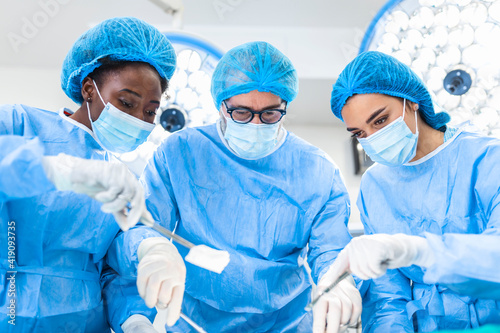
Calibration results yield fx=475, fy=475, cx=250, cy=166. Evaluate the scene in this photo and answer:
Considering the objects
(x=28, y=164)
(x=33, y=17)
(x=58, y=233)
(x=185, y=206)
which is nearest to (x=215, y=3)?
(x=33, y=17)

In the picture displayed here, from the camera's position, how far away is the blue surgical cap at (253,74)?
1.70 meters

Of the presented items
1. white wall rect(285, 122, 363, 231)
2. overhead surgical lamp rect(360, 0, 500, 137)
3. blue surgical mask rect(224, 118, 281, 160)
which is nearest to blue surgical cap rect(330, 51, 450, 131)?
blue surgical mask rect(224, 118, 281, 160)

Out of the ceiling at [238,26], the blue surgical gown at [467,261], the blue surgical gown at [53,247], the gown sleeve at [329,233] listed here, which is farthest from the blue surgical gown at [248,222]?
the ceiling at [238,26]

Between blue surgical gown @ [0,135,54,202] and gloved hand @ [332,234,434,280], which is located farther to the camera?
gloved hand @ [332,234,434,280]

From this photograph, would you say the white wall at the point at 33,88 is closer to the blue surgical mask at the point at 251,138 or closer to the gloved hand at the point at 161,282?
the blue surgical mask at the point at 251,138

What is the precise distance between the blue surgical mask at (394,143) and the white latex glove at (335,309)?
498mm

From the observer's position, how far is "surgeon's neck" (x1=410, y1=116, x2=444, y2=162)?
1.72 meters

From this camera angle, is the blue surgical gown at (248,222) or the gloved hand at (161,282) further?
the blue surgical gown at (248,222)

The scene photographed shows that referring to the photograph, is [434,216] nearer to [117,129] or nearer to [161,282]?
[161,282]

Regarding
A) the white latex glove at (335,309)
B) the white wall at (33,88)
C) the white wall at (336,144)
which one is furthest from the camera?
the white wall at (336,144)

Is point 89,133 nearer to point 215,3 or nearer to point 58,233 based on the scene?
point 58,233

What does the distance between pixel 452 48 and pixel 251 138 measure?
1103 mm

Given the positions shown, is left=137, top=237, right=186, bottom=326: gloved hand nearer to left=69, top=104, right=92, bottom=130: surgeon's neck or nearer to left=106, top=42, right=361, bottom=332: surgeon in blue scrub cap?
left=106, top=42, right=361, bottom=332: surgeon in blue scrub cap

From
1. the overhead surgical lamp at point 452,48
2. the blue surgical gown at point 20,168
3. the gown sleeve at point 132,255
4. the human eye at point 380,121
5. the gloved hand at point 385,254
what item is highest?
the overhead surgical lamp at point 452,48
